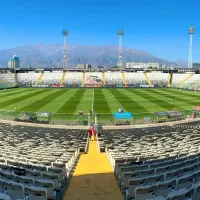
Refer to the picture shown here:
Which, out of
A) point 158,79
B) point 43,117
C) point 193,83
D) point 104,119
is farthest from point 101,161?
point 158,79

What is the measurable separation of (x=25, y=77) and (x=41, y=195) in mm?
116279

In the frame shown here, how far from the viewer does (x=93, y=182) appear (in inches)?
434

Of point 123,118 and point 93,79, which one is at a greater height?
point 93,79

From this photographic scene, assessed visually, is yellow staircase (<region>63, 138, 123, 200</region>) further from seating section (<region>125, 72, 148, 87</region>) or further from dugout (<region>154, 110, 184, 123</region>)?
seating section (<region>125, 72, 148, 87</region>)

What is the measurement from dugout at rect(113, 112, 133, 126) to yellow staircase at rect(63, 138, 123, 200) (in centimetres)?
1764

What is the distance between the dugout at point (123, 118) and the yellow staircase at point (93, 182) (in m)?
17.6

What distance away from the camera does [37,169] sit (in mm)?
10188

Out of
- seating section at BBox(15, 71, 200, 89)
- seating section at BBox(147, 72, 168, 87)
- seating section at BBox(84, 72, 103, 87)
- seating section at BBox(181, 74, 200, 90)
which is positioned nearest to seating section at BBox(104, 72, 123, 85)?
seating section at BBox(15, 71, 200, 89)

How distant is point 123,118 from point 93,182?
22.9 m

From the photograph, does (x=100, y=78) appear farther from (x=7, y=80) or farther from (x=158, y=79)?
(x=7, y=80)

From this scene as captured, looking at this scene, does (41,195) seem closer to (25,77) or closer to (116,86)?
(116,86)

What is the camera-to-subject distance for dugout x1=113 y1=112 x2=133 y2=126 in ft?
110

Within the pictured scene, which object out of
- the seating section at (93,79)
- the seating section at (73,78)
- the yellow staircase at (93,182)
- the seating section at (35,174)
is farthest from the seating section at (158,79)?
the seating section at (35,174)

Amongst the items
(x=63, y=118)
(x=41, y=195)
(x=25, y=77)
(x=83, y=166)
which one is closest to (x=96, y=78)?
(x=25, y=77)
